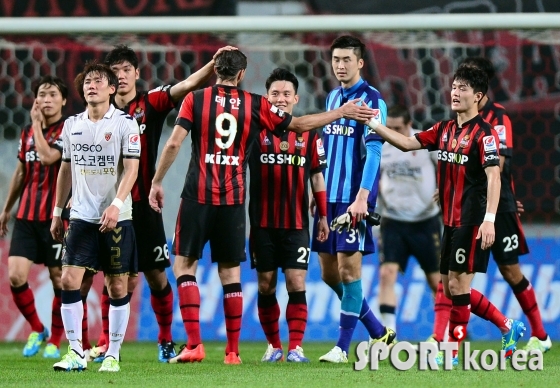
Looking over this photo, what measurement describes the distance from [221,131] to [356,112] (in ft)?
2.69

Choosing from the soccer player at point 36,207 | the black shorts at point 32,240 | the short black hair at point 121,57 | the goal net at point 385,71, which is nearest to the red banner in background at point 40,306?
the goal net at point 385,71

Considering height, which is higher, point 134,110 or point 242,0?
point 242,0

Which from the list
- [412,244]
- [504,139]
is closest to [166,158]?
[504,139]

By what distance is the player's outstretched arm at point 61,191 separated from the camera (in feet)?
20.7

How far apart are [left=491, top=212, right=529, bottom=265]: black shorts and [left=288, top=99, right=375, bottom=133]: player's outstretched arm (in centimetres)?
144

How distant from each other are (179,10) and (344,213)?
4.42 m

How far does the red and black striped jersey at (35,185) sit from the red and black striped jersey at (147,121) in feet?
2.97

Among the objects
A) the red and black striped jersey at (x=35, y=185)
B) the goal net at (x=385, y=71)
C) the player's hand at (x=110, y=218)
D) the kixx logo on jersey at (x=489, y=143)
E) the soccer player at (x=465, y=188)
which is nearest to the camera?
the player's hand at (x=110, y=218)

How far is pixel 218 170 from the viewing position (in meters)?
6.57

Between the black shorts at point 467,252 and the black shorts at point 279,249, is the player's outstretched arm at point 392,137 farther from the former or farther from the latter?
the black shorts at point 279,249

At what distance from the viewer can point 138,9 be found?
34.8 feet

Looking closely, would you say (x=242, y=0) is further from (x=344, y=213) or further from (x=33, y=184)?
(x=344, y=213)

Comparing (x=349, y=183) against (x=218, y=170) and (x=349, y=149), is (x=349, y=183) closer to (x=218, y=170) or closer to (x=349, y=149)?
(x=349, y=149)

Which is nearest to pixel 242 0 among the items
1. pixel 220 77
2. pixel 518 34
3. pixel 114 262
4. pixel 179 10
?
pixel 179 10
